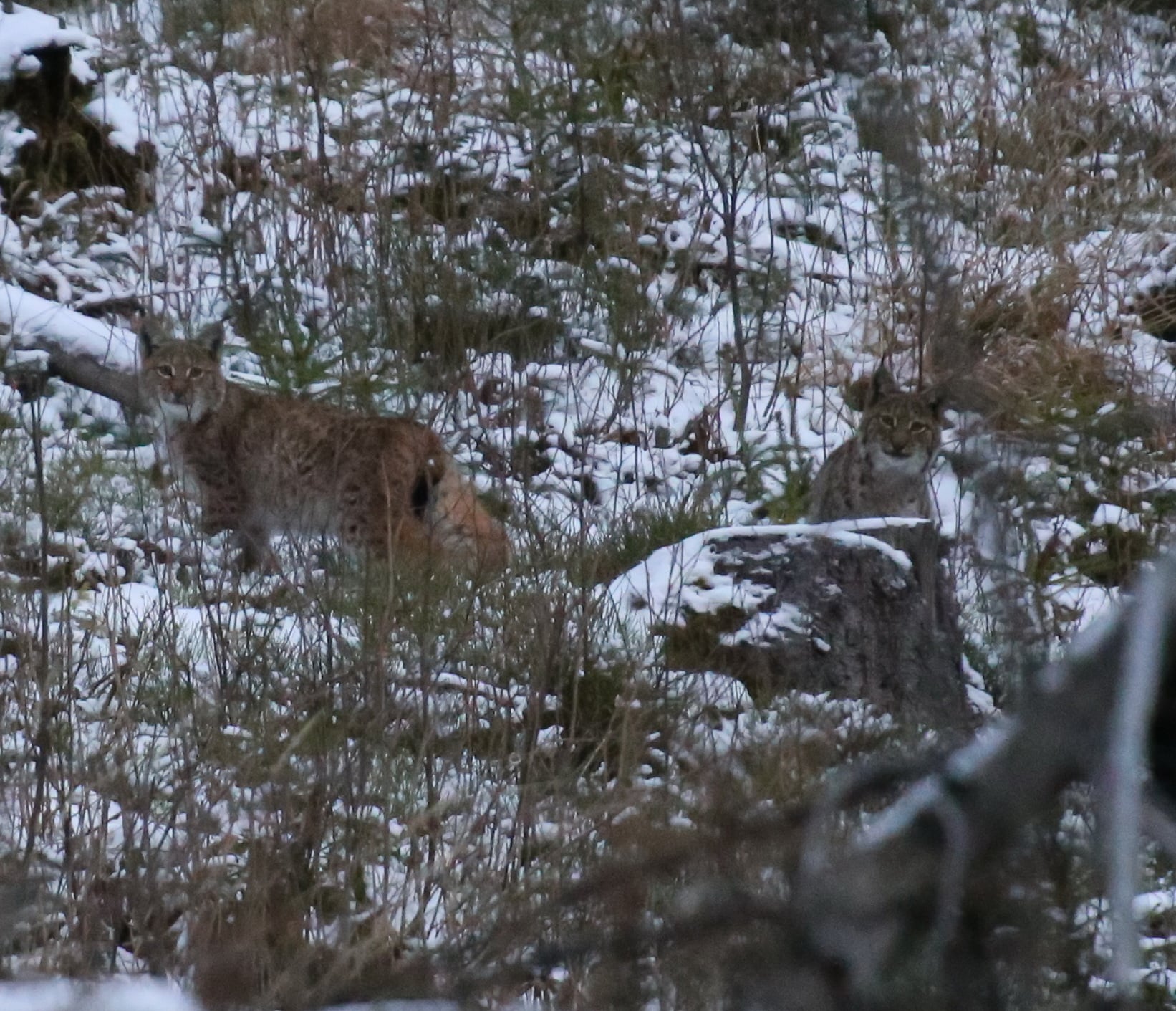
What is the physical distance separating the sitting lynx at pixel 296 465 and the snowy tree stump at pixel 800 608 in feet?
3.16

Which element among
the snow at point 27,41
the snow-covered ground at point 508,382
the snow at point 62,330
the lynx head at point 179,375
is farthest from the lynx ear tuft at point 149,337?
the snow at point 27,41

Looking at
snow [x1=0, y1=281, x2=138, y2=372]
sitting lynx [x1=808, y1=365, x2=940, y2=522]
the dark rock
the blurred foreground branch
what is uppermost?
snow [x1=0, y1=281, x2=138, y2=372]

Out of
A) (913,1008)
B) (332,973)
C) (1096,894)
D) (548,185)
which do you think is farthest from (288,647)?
(548,185)

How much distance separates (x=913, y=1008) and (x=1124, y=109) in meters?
9.86

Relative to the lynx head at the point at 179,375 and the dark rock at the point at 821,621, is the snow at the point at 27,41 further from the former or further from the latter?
the dark rock at the point at 821,621

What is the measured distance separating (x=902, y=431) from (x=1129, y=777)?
5.97 metres

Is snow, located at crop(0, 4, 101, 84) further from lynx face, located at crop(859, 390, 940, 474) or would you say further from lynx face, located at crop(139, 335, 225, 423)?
lynx face, located at crop(859, 390, 940, 474)

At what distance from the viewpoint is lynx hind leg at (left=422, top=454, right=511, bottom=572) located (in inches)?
245

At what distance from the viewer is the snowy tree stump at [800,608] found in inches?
201

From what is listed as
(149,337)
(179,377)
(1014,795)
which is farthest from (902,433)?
(1014,795)

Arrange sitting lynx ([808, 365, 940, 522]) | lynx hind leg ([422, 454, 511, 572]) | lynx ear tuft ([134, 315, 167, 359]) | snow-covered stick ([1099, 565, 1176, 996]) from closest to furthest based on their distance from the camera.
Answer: snow-covered stick ([1099, 565, 1176, 996]) < lynx hind leg ([422, 454, 511, 572]) < sitting lynx ([808, 365, 940, 522]) < lynx ear tuft ([134, 315, 167, 359])

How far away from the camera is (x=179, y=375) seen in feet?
23.6

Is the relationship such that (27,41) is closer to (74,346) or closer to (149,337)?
(74,346)

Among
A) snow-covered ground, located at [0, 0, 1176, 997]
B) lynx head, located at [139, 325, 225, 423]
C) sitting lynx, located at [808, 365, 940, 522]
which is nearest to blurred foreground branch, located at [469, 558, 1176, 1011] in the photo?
snow-covered ground, located at [0, 0, 1176, 997]
